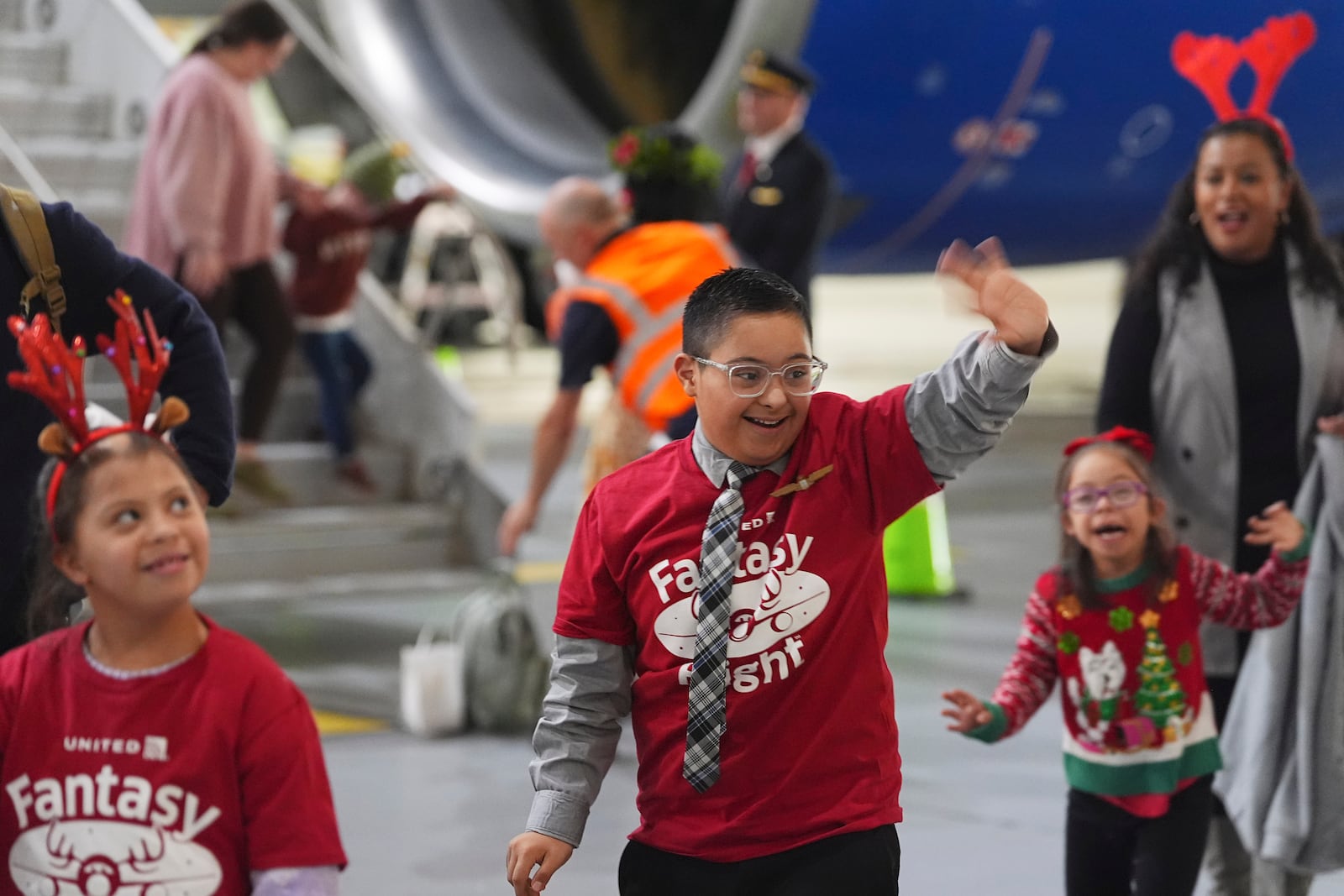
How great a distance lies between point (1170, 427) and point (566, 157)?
17.1 ft

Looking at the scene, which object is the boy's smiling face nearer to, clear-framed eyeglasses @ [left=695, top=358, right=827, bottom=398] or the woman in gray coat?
clear-framed eyeglasses @ [left=695, top=358, right=827, bottom=398]

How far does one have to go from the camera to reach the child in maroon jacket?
597cm

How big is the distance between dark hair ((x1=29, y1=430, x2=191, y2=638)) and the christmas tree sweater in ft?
4.15

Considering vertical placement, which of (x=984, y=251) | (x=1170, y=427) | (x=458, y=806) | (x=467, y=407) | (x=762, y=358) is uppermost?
(x=984, y=251)

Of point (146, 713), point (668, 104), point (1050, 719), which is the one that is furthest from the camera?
point (668, 104)

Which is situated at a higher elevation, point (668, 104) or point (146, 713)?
point (668, 104)

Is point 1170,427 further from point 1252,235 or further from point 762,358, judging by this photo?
point 762,358

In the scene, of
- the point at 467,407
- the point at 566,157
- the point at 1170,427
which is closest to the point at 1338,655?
the point at 1170,427

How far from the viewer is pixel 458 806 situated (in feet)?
13.6

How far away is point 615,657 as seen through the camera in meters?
2.17

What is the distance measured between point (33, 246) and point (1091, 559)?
5.15ft

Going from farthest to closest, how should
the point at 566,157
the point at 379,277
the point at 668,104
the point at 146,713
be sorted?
the point at 379,277 → the point at 668,104 → the point at 566,157 → the point at 146,713

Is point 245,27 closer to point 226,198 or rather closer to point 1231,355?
point 226,198

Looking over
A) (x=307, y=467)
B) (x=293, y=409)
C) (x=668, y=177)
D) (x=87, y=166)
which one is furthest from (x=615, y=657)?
(x=87, y=166)
